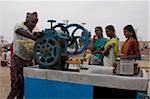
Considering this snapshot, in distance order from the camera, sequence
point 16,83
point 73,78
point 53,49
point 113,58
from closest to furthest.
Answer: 1. point 73,78
2. point 53,49
3. point 16,83
4. point 113,58

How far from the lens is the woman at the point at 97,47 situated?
4105 millimetres

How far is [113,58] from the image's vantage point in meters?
3.82

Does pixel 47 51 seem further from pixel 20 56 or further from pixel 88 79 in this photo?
pixel 20 56

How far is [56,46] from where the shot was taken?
2674 millimetres

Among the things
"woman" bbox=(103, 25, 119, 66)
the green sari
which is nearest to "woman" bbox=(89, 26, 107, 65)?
the green sari

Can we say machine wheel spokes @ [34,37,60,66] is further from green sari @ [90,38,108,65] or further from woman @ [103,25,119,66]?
green sari @ [90,38,108,65]

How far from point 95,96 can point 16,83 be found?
3.55 feet

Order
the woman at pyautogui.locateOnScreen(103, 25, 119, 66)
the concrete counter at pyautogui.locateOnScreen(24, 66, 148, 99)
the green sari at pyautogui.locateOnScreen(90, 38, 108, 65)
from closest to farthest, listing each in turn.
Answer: the concrete counter at pyautogui.locateOnScreen(24, 66, 148, 99), the woman at pyautogui.locateOnScreen(103, 25, 119, 66), the green sari at pyautogui.locateOnScreen(90, 38, 108, 65)

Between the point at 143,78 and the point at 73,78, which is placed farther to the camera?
the point at 73,78

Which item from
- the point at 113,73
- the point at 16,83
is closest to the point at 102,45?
the point at 16,83

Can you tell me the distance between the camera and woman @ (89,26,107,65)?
13.5ft

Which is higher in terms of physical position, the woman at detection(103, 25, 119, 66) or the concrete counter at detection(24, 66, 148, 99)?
the woman at detection(103, 25, 119, 66)

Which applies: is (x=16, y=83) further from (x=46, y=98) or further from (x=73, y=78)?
(x=73, y=78)

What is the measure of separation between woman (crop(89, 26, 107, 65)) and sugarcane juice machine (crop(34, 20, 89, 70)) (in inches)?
50.6
